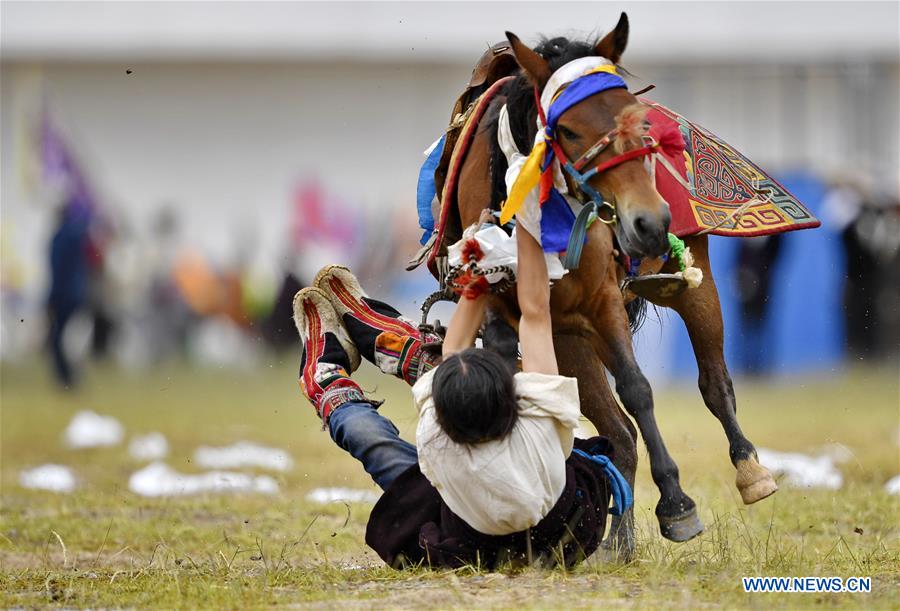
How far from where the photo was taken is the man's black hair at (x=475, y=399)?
4.42 metres

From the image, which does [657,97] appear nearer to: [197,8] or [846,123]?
[846,123]

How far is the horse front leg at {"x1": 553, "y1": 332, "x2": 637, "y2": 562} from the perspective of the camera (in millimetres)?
5652

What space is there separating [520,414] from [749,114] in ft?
55.2

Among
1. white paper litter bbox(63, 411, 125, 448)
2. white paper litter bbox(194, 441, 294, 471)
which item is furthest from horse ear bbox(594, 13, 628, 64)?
white paper litter bbox(63, 411, 125, 448)

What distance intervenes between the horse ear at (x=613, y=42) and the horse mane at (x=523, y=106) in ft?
0.12

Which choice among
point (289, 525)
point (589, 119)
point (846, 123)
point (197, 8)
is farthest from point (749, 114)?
point (589, 119)

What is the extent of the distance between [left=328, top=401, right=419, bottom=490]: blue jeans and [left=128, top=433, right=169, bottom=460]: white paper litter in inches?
219

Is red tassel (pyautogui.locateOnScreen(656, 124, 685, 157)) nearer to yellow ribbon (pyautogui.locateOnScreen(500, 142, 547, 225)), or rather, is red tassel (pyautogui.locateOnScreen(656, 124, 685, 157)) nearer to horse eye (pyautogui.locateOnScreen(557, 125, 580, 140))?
horse eye (pyautogui.locateOnScreen(557, 125, 580, 140))

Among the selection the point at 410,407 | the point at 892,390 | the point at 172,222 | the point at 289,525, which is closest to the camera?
the point at 289,525

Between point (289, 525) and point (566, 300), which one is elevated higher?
point (566, 300)

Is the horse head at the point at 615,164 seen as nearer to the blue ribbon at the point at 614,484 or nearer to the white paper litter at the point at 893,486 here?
the blue ribbon at the point at 614,484

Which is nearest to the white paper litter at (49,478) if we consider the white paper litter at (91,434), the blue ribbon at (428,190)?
the white paper litter at (91,434)

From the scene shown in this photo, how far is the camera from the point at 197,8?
20859mm

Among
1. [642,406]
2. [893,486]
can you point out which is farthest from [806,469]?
[642,406]
